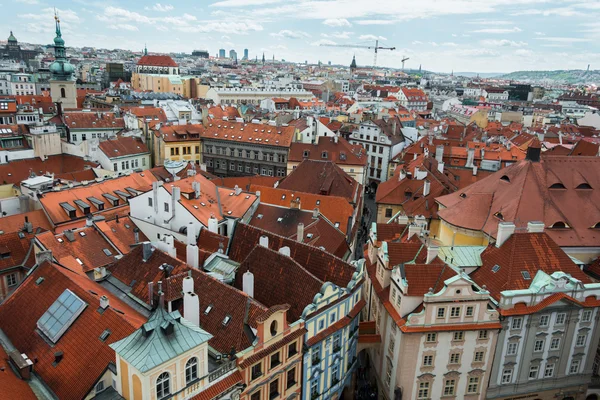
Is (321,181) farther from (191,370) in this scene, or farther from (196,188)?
(191,370)

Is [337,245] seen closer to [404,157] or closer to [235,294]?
[235,294]

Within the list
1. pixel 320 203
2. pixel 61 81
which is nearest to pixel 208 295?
pixel 320 203

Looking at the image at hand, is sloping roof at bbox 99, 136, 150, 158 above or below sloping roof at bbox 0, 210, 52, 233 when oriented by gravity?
above

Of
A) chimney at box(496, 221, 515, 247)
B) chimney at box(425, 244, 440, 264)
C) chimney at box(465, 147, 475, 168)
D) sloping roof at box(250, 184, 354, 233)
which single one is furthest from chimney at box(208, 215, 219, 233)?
chimney at box(465, 147, 475, 168)

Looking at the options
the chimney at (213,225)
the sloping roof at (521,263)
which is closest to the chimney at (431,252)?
the sloping roof at (521,263)

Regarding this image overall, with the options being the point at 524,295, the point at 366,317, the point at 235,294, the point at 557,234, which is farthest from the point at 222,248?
the point at 557,234

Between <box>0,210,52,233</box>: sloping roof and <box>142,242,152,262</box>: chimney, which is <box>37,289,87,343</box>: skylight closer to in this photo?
<box>142,242,152,262</box>: chimney
